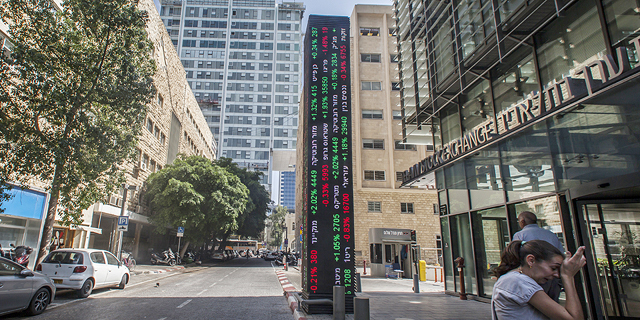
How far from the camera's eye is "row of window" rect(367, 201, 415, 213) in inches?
1235

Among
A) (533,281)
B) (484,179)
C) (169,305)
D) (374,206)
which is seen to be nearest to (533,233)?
(533,281)

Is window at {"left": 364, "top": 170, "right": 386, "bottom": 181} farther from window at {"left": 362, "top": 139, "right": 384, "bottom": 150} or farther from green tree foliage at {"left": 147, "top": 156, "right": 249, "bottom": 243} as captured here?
green tree foliage at {"left": 147, "top": 156, "right": 249, "bottom": 243}

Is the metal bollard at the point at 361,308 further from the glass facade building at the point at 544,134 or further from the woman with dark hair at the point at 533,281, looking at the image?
the glass facade building at the point at 544,134

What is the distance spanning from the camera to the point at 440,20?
13258 mm

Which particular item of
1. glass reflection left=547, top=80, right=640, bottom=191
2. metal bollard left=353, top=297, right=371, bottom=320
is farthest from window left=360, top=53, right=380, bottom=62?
metal bollard left=353, top=297, right=371, bottom=320

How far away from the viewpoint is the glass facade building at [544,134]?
5.75 metres

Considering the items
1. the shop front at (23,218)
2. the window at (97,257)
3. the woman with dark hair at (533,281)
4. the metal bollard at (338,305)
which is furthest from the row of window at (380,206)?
the woman with dark hair at (533,281)

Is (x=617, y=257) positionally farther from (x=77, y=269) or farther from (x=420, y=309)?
(x=77, y=269)

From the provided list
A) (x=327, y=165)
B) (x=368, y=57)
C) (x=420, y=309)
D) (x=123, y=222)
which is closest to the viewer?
(x=327, y=165)

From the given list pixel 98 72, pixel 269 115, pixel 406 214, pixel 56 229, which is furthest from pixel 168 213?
pixel 269 115

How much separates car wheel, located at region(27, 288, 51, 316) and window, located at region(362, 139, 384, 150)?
2649 cm

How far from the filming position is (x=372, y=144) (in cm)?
3253

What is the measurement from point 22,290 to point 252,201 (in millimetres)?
32330

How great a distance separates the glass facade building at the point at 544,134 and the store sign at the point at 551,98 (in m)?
0.02
